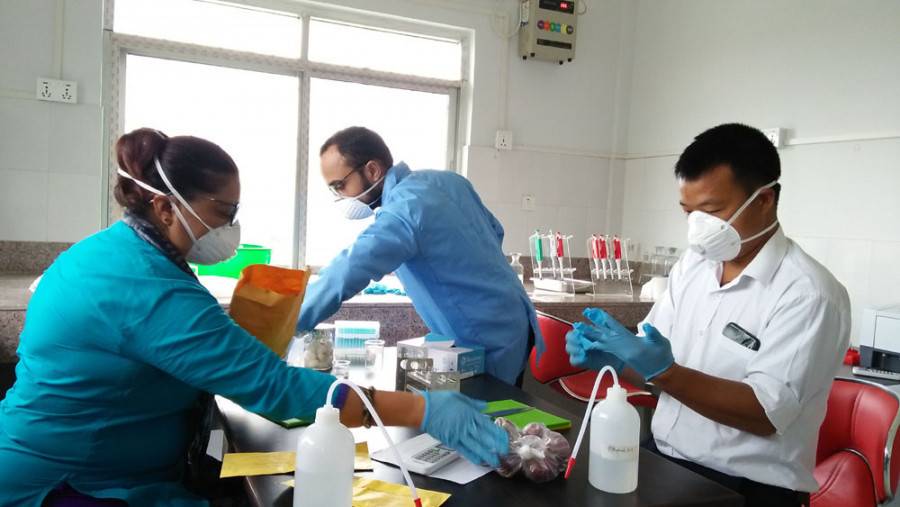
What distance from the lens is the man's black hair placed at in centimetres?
147

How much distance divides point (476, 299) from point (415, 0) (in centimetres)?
229

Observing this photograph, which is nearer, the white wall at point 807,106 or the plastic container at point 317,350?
the plastic container at point 317,350

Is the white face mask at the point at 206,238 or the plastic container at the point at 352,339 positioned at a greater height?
the white face mask at the point at 206,238

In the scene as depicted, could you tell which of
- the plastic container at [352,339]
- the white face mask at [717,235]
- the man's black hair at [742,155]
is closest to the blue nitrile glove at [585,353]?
the white face mask at [717,235]

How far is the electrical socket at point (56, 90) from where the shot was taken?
3037 millimetres

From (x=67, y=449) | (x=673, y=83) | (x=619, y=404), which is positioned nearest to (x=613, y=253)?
(x=673, y=83)

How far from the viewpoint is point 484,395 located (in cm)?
165

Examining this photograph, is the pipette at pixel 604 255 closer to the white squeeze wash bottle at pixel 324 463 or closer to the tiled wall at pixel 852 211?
the tiled wall at pixel 852 211

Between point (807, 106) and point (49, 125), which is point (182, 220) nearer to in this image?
point (49, 125)

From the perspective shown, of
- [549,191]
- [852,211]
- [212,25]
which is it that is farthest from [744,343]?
[212,25]

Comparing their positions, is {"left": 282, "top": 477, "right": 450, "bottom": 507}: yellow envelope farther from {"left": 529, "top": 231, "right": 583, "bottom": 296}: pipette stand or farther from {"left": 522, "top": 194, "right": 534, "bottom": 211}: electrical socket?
{"left": 522, "top": 194, "right": 534, "bottom": 211}: electrical socket

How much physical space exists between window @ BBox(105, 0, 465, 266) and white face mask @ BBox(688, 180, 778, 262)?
98.9 inches

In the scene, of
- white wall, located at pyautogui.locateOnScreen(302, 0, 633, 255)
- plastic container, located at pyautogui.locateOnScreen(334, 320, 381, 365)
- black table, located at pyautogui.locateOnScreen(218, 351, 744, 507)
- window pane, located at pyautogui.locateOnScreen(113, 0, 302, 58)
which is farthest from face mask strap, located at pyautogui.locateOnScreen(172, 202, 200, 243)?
white wall, located at pyautogui.locateOnScreen(302, 0, 633, 255)

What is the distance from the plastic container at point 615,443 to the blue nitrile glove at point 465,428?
16 cm
